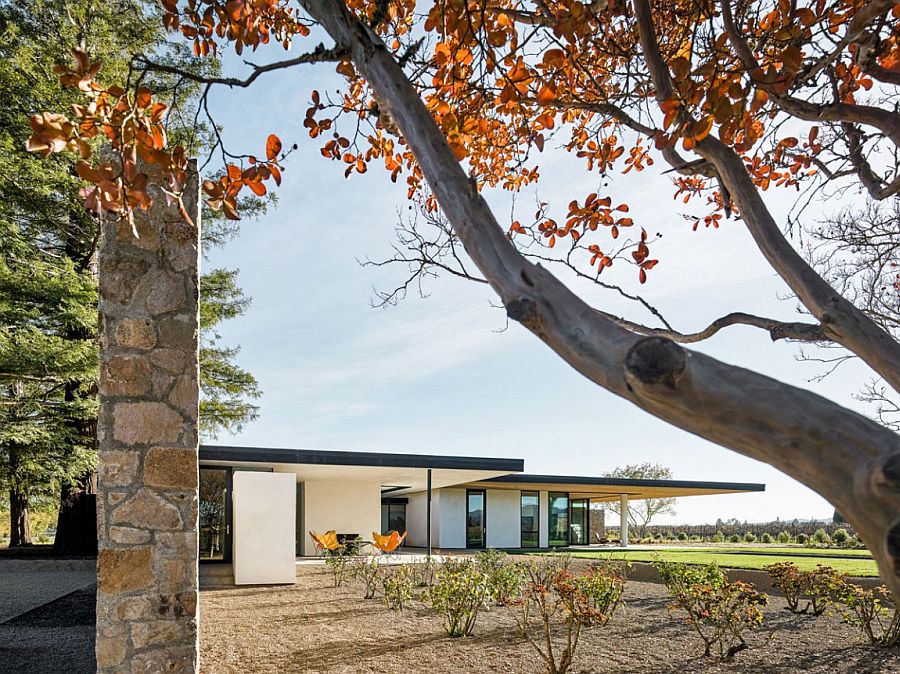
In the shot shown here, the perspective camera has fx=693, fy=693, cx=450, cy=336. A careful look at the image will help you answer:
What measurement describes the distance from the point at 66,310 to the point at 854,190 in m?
13.5

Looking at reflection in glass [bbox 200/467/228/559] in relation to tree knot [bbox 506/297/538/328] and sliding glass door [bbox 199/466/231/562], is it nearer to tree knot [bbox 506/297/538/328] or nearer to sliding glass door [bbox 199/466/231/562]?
sliding glass door [bbox 199/466/231/562]

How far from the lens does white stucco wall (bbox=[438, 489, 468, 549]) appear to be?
24156 millimetres

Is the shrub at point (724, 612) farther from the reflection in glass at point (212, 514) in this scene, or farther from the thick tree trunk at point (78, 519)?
the thick tree trunk at point (78, 519)

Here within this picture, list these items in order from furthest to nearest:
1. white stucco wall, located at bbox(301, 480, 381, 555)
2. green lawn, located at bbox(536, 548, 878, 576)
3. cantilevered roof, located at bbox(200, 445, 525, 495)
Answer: white stucco wall, located at bbox(301, 480, 381, 555), cantilevered roof, located at bbox(200, 445, 525, 495), green lawn, located at bbox(536, 548, 878, 576)

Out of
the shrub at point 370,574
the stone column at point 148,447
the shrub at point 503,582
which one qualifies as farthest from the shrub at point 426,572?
the stone column at point 148,447

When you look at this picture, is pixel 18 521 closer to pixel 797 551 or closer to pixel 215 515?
pixel 215 515

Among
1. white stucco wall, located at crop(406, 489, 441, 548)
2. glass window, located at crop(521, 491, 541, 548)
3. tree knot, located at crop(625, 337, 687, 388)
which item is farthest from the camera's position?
glass window, located at crop(521, 491, 541, 548)

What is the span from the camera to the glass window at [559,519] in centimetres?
2680

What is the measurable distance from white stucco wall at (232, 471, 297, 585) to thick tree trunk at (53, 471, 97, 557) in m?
6.04

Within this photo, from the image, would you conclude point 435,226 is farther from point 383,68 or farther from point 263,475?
point 263,475

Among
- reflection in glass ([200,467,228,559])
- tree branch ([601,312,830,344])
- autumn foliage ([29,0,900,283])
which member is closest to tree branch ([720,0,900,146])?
autumn foliage ([29,0,900,283])

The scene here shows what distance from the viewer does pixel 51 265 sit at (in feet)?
49.0

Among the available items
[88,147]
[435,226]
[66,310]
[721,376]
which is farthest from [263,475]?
[721,376]

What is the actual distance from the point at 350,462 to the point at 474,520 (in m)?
10.7
